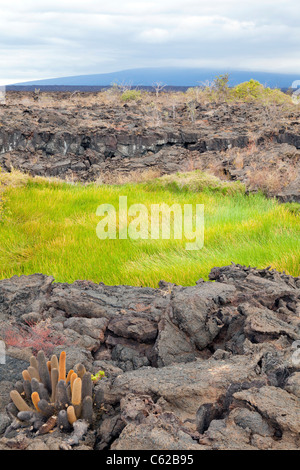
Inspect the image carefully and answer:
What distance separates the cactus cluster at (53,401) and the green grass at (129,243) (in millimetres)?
2853

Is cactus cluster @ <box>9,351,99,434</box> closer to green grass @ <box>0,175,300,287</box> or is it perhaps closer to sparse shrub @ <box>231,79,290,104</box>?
green grass @ <box>0,175,300,287</box>

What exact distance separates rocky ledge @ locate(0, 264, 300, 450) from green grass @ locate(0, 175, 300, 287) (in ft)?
2.73

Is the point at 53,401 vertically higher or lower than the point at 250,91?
lower

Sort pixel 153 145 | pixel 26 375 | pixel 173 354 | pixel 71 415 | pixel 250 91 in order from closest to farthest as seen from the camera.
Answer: pixel 71 415 → pixel 26 375 → pixel 173 354 → pixel 153 145 → pixel 250 91

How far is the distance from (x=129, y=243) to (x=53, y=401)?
4.45 metres

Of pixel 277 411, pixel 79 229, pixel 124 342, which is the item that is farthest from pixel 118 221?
pixel 277 411

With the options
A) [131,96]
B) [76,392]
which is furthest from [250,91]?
[76,392]

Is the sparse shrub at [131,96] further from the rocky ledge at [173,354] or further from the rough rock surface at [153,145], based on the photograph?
the rocky ledge at [173,354]

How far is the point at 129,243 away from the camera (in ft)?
22.2

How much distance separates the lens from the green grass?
5.53 m

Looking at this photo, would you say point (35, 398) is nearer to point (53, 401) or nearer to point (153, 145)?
point (53, 401)

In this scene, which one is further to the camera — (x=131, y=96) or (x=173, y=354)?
(x=131, y=96)

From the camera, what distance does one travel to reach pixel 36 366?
255 cm

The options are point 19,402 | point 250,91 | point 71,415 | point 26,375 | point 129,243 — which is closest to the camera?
point 71,415
